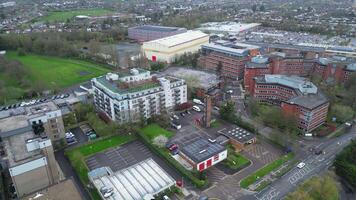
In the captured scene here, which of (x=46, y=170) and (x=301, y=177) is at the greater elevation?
(x=46, y=170)

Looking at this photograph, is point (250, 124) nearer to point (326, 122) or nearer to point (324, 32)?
point (326, 122)

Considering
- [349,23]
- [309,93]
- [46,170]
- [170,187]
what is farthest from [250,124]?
[349,23]

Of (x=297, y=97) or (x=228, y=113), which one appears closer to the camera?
(x=297, y=97)

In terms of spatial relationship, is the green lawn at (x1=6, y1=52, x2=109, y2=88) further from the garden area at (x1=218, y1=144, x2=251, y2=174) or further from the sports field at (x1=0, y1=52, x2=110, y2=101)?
the garden area at (x1=218, y1=144, x2=251, y2=174)

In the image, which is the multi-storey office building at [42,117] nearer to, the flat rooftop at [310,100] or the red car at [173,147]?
the red car at [173,147]

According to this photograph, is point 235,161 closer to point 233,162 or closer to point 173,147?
point 233,162

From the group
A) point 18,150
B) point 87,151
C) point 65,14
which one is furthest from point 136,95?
point 65,14
